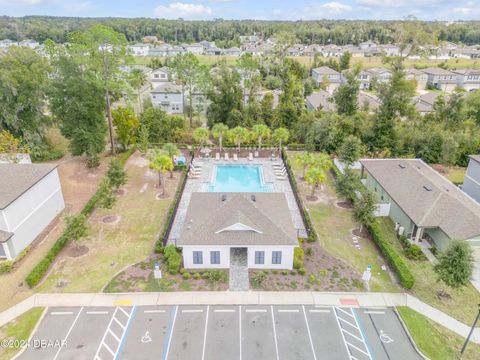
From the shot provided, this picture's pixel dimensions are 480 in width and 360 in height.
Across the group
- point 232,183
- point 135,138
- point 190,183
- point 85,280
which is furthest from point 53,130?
point 85,280

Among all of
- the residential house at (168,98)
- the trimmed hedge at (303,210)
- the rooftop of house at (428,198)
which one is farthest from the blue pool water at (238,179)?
the residential house at (168,98)

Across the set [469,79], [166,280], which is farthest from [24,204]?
[469,79]

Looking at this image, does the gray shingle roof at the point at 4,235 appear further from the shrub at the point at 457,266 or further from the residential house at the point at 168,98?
the residential house at the point at 168,98

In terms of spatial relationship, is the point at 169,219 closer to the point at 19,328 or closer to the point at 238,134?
the point at 19,328

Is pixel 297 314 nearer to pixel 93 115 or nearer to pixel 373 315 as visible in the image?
pixel 373 315

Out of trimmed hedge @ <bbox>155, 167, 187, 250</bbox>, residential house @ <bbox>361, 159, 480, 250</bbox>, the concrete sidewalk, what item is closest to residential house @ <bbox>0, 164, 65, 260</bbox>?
the concrete sidewalk

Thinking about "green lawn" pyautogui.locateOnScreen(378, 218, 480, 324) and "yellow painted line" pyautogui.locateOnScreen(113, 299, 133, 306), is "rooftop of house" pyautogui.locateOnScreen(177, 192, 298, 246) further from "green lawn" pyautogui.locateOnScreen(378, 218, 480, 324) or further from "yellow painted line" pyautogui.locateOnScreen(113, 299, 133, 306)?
"green lawn" pyautogui.locateOnScreen(378, 218, 480, 324)
